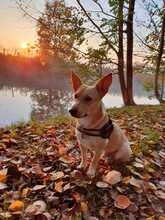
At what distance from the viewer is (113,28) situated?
10375mm

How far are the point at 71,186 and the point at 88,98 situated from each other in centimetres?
80

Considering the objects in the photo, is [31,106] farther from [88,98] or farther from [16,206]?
[16,206]

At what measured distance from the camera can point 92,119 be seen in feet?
8.26

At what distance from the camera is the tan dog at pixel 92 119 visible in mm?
2379

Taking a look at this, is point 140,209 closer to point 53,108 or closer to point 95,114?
point 95,114

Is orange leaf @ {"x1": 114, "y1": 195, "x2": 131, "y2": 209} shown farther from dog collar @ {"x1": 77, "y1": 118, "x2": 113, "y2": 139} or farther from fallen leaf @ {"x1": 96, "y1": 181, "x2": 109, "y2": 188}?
dog collar @ {"x1": 77, "y1": 118, "x2": 113, "y2": 139}

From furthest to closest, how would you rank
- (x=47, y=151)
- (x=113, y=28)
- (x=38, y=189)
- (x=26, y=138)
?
1. (x=113, y=28)
2. (x=26, y=138)
3. (x=47, y=151)
4. (x=38, y=189)

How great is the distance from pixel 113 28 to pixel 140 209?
357 inches

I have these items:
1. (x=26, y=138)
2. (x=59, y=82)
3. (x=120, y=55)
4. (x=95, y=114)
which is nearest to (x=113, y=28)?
(x=120, y=55)

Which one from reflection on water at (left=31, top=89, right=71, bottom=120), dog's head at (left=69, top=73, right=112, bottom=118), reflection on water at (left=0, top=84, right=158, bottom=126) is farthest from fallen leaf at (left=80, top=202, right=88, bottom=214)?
reflection on water at (left=31, top=89, right=71, bottom=120)

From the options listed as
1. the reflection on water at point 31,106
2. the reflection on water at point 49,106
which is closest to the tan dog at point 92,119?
the reflection on water at point 31,106

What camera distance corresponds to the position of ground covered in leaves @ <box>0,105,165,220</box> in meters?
2.09

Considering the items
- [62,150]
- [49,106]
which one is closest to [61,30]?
[49,106]

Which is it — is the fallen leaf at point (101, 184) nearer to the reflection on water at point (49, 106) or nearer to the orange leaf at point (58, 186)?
the orange leaf at point (58, 186)
